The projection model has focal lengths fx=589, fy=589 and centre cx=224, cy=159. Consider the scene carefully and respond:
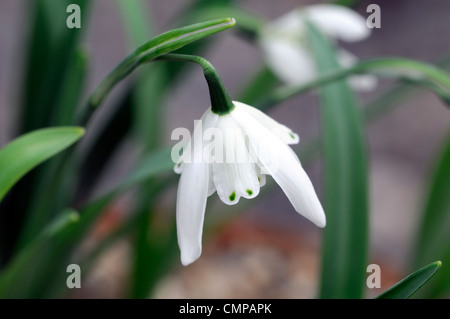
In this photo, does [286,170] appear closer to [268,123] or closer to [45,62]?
[268,123]

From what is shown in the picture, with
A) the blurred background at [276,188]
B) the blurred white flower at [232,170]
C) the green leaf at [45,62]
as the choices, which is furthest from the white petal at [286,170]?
the blurred background at [276,188]

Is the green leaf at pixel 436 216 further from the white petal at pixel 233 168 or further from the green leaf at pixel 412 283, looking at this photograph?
the white petal at pixel 233 168

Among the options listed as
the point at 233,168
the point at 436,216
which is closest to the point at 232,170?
the point at 233,168

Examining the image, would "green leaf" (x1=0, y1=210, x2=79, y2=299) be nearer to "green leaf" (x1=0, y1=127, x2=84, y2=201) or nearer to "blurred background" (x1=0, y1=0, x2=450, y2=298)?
"green leaf" (x1=0, y1=127, x2=84, y2=201)

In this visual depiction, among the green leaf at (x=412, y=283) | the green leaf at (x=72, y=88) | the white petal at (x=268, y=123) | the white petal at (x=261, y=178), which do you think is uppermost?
the green leaf at (x=72, y=88)

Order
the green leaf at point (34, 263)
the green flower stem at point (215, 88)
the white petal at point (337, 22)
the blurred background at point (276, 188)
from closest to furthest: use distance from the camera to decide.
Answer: the green flower stem at point (215, 88) → the green leaf at point (34, 263) → the white petal at point (337, 22) → the blurred background at point (276, 188)

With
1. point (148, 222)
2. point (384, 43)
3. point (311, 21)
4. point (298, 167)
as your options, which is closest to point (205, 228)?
point (148, 222)

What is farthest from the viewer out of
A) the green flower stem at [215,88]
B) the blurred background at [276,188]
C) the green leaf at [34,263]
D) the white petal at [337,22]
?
the blurred background at [276,188]

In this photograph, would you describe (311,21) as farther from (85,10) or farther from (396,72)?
(85,10)
